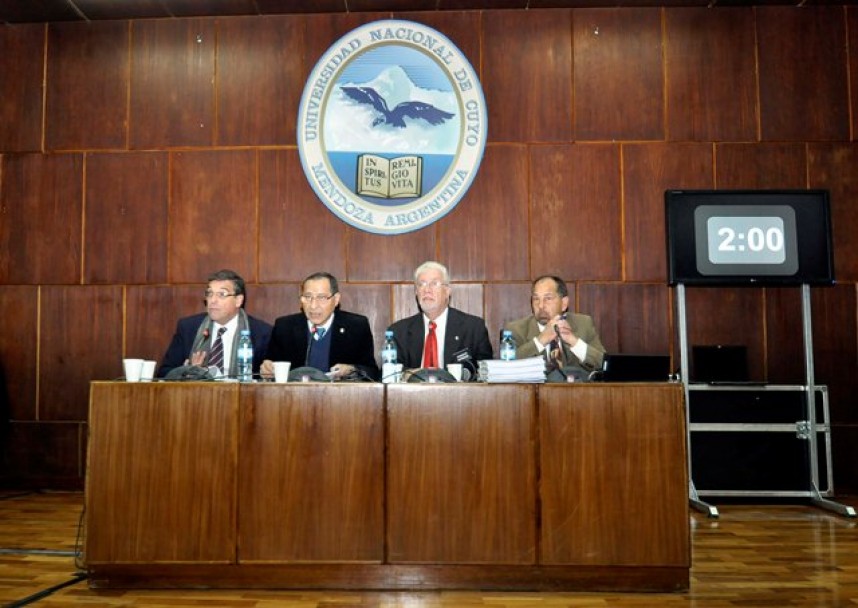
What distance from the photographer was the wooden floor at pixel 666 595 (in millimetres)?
2555

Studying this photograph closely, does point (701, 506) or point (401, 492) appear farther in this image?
point (701, 506)

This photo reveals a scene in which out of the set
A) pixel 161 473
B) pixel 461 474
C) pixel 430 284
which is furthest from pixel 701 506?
pixel 161 473

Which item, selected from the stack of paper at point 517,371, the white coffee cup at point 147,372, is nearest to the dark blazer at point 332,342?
the white coffee cup at point 147,372

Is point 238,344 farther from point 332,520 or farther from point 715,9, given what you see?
point 715,9

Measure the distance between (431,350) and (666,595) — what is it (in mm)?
1705

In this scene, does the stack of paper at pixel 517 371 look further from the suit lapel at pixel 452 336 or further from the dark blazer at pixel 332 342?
the dark blazer at pixel 332 342

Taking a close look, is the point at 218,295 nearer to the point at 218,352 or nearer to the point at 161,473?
the point at 218,352

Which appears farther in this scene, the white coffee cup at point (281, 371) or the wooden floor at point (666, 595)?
the white coffee cup at point (281, 371)

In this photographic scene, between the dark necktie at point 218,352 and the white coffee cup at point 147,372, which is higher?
the dark necktie at point 218,352

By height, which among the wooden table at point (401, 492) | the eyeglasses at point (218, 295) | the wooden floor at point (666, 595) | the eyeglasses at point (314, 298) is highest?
the eyeglasses at point (218, 295)

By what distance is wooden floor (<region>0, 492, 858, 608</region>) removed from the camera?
255 centimetres

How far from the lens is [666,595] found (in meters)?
2.63

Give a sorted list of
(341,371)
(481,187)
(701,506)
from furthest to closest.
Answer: (481,187) → (701,506) → (341,371)

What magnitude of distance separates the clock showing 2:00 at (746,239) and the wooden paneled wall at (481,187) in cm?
48
